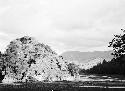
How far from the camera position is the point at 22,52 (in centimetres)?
4581

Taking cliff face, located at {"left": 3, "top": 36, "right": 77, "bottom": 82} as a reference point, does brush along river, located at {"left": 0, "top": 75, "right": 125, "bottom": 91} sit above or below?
below

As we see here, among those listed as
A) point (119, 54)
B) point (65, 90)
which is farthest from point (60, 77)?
point (119, 54)

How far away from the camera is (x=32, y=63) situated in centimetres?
4444

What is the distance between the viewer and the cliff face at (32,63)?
43.8m

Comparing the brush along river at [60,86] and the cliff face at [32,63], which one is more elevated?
the cliff face at [32,63]

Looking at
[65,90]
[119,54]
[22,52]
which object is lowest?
[65,90]

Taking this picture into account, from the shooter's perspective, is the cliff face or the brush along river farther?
the cliff face

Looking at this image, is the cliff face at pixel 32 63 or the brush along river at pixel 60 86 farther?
the cliff face at pixel 32 63

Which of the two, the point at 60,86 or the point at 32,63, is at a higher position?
the point at 32,63

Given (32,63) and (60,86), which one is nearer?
(60,86)

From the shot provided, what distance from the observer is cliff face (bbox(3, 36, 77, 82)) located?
43.8m

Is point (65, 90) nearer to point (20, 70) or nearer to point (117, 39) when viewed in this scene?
point (117, 39)

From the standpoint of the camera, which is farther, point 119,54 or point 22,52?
point 22,52

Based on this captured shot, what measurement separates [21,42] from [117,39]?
2489cm
